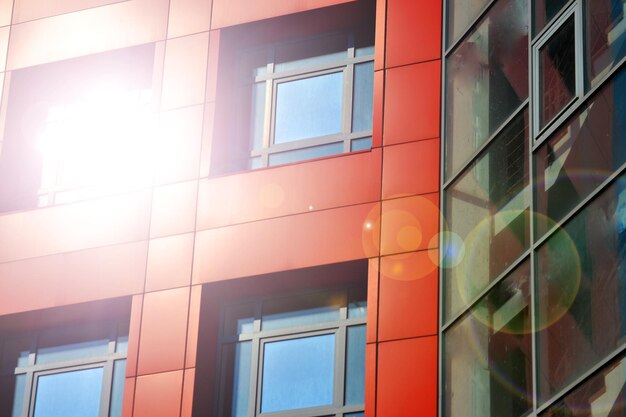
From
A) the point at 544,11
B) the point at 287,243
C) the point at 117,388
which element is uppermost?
the point at 544,11

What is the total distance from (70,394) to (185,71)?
20.6 ft

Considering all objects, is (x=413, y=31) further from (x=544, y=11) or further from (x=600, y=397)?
(x=600, y=397)

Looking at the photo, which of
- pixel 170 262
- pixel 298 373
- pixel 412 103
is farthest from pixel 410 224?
pixel 170 262

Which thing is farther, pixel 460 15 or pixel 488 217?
Answer: pixel 460 15

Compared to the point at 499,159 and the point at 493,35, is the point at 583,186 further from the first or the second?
the point at 493,35

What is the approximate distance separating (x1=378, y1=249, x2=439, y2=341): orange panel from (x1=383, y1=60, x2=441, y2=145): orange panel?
87.9 inches

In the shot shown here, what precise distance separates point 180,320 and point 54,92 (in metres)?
6.94

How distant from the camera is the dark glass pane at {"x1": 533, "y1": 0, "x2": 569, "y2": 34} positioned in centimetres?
1784

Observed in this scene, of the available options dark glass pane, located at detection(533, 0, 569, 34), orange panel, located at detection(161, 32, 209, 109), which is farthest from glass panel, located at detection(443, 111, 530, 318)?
orange panel, located at detection(161, 32, 209, 109)

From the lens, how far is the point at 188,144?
81.3 feet

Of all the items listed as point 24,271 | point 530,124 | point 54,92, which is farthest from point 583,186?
point 54,92

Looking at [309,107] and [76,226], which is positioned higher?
[309,107]

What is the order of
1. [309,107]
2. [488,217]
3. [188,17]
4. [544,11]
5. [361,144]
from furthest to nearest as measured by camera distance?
[188,17] < [309,107] < [361,144] < [488,217] < [544,11]

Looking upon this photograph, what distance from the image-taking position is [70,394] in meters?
24.4
